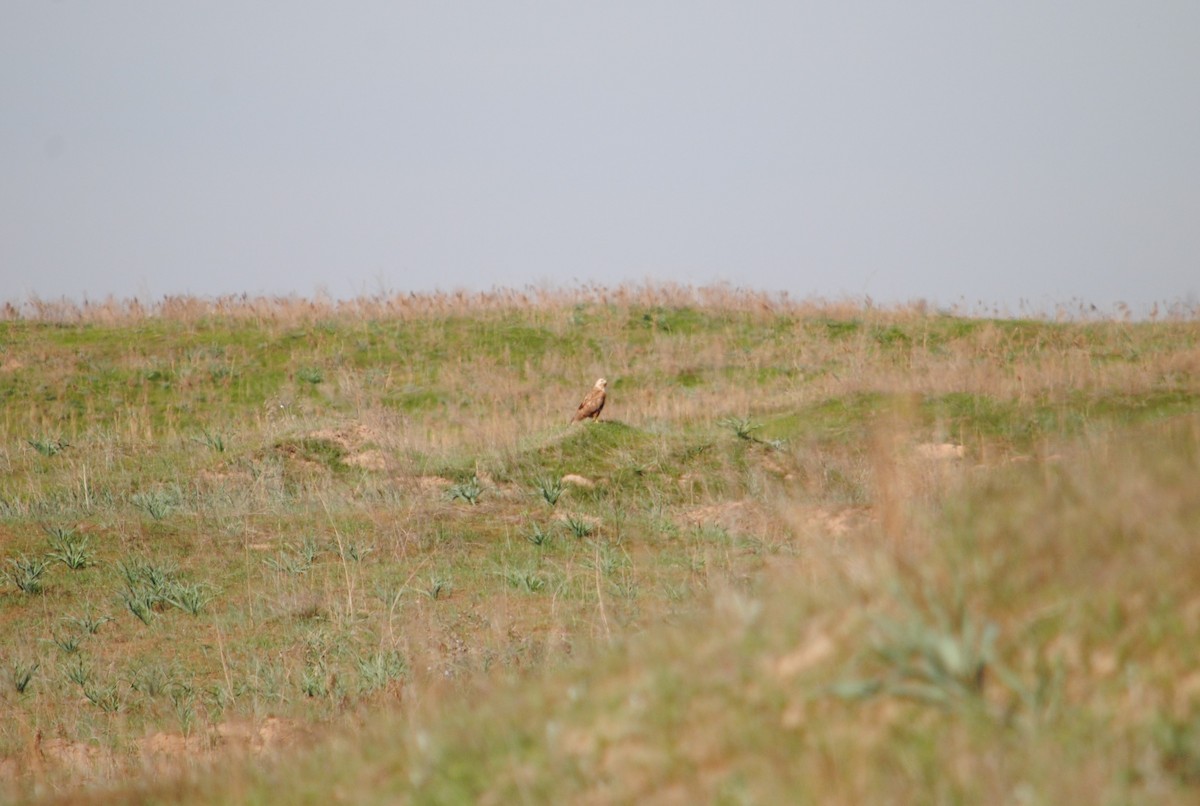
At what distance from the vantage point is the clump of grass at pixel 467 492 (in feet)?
43.1

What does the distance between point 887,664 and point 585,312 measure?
25393mm

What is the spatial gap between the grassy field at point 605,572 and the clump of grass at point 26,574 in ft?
0.15

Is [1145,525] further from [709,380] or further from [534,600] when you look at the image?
[709,380]

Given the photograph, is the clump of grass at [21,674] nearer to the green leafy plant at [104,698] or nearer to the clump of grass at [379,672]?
the green leafy plant at [104,698]

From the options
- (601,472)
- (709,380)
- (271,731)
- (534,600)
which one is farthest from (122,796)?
(709,380)

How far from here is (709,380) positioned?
23359 millimetres

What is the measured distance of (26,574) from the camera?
9.79m

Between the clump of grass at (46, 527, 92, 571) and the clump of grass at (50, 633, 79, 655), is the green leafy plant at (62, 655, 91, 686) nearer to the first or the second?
the clump of grass at (50, 633, 79, 655)

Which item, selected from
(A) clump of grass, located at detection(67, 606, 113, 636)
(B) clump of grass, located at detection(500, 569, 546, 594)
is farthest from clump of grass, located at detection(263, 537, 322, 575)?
(B) clump of grass, located at detection(500, 569, 546, 594)

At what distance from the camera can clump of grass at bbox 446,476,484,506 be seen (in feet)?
43.1

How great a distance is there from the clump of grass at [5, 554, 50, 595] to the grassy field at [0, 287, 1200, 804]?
0.15ft

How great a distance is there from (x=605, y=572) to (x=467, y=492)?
4.14 m

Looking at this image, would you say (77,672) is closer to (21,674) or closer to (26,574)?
(21,674)

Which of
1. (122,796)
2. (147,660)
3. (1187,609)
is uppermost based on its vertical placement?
(1187,609)
